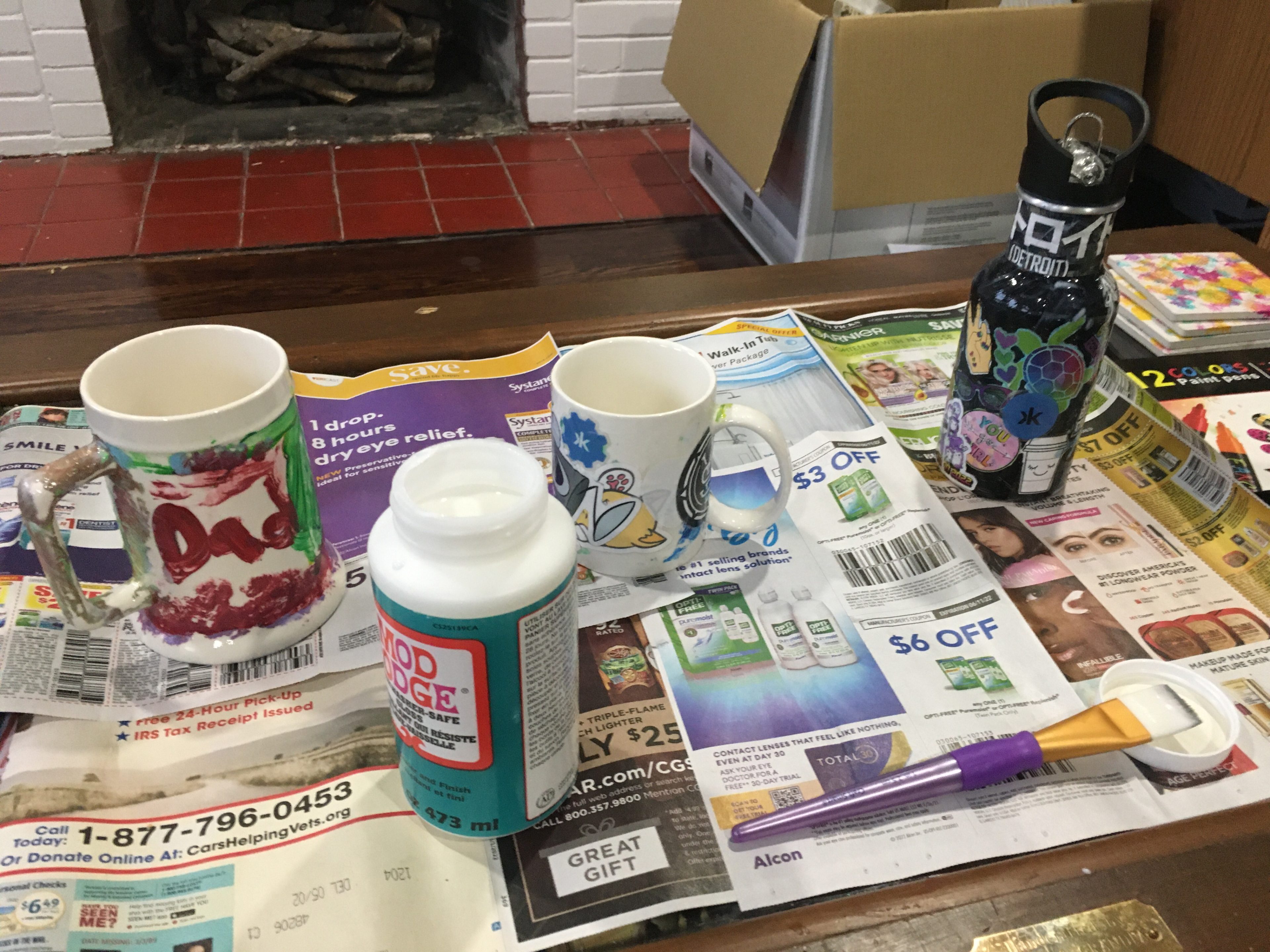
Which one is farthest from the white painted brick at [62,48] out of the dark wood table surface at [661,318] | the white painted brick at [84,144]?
the dark wood table surface at [661,318]

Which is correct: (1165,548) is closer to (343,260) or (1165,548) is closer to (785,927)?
(785,927)

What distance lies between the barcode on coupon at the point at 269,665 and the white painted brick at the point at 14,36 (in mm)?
1841

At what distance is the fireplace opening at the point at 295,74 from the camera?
1980 millimetres

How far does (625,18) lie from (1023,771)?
1883mm

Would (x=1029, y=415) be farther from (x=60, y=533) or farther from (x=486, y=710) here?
(x=60, y=533)

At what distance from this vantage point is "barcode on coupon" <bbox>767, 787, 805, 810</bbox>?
0.42m

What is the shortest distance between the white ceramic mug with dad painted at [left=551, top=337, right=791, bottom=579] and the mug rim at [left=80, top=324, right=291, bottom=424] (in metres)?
0.14

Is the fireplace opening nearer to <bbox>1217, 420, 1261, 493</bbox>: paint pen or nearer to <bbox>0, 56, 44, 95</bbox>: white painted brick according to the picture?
<bbox>0, 56, 44, 95</bbox>: white painted brick

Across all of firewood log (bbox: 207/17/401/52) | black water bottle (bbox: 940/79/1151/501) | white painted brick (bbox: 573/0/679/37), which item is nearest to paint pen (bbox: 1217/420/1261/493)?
black water bottle (bbox: 940/79/1151/501)

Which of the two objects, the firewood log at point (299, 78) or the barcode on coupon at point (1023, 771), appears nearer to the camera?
the barcode on coupon at point (1023, 771)

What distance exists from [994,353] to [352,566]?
400mm

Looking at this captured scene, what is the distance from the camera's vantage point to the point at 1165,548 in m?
0.57

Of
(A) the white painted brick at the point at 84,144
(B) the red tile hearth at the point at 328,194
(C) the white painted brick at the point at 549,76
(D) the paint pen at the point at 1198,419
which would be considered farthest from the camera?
(C) the white painted brick at the point at 549,76

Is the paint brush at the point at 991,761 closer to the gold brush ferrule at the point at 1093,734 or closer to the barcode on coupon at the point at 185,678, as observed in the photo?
the gold brush ferrule at the point at 1093,734
